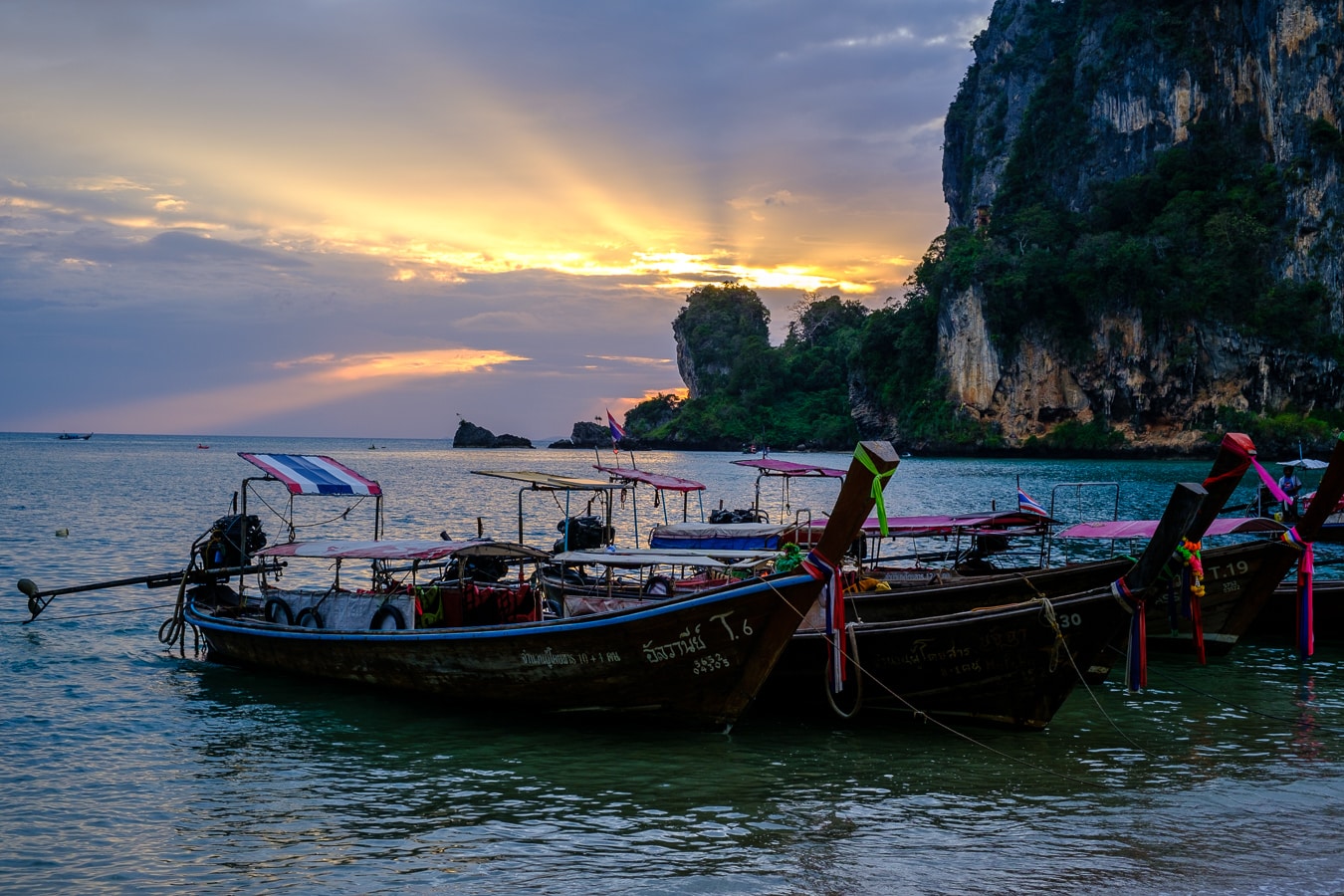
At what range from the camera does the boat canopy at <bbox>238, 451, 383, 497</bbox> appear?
13.8 metres

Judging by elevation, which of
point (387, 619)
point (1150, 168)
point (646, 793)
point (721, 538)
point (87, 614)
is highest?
point (1150, 168)

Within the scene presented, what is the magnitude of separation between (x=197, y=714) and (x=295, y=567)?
12.5 meters

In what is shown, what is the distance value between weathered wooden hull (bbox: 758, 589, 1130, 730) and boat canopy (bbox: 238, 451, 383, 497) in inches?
250

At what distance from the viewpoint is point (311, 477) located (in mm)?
14047

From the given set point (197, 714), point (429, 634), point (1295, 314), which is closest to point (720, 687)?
point (429, 634)

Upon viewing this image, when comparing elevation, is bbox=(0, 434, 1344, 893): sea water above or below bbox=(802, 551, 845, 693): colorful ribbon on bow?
below

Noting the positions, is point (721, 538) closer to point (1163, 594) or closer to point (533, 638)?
point (1163, 594)

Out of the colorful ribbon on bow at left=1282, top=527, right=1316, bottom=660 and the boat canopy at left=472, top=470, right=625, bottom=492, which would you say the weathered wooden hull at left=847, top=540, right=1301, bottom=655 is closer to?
the colorful ribbon on bow at left=1282, top=527, right=1316, bottom=660

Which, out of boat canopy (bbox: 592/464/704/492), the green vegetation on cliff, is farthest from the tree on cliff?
boat canopy (bbox: 592/464/704/492)

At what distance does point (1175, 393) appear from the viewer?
72.8 m

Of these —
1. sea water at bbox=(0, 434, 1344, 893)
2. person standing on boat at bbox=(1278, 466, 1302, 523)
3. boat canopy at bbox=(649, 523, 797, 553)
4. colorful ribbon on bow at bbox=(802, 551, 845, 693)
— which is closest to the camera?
sea water at bbox=(0, 434, 1344, 893)

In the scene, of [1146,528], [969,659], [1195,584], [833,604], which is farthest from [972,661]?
[1146,528]

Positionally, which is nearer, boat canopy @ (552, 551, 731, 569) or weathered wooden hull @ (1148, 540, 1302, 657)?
boat canopy @ (552, 551, 731, 569)

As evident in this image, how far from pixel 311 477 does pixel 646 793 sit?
24.8 ft
